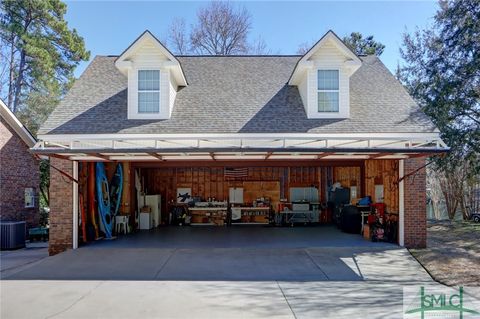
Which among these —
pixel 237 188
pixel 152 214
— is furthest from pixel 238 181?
pixel 152 214

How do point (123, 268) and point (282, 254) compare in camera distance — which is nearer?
point (123, 268)

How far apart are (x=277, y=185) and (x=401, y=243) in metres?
7.87

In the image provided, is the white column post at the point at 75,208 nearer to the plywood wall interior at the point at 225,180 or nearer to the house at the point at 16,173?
the house at the point at 16,173

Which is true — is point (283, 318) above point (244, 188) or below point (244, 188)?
below

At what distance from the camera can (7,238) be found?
48.5 ft

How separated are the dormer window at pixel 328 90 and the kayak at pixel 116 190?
8096mm

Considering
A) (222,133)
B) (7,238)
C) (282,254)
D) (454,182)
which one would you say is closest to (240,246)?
(282,254)

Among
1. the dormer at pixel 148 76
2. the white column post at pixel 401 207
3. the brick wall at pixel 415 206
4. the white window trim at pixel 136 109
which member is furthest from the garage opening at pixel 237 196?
the dormer at pixel 148 76

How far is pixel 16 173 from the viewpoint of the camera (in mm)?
17328

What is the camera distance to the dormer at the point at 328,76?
13211mm

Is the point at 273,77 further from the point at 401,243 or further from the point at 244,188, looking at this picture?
the point at 401,243

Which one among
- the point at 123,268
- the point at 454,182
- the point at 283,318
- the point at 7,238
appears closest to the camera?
the point at 283,318

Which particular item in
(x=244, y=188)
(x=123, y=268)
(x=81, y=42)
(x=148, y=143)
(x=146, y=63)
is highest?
(x=81, y=42)

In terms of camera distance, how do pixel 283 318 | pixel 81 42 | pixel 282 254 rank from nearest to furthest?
pixel 283 318
pixel 282 254
pixel 81 42
